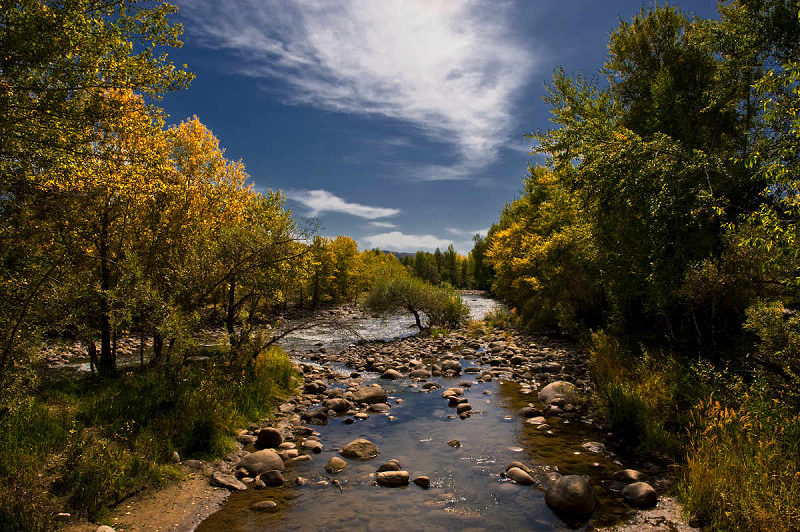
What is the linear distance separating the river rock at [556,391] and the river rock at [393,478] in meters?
6.46

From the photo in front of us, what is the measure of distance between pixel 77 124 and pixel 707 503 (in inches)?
501

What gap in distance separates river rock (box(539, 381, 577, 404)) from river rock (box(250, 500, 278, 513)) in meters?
8.97

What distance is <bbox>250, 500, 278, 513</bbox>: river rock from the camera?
23.0ft

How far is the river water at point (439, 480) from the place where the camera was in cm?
666

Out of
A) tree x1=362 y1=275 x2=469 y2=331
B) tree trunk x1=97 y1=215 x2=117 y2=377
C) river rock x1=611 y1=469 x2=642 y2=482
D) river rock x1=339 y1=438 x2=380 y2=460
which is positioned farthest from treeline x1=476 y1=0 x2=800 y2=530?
tree x1=362 y1=275 x2=469 y2=331

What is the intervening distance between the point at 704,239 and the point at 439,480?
31.9 feet

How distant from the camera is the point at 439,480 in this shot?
8.23 m

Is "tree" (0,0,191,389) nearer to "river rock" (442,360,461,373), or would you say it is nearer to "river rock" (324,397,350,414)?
"river rock" (324,397,350,414)

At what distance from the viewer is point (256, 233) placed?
42.7 feet

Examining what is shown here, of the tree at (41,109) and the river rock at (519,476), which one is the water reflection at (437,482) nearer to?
the river rock at (519,476)

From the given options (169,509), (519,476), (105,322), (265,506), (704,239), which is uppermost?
(704,239)

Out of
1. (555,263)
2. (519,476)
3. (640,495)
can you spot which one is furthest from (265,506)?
(555,263)

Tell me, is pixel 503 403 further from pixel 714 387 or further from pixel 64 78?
pixel 64 78

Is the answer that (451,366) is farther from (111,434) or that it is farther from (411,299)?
(111,434)
